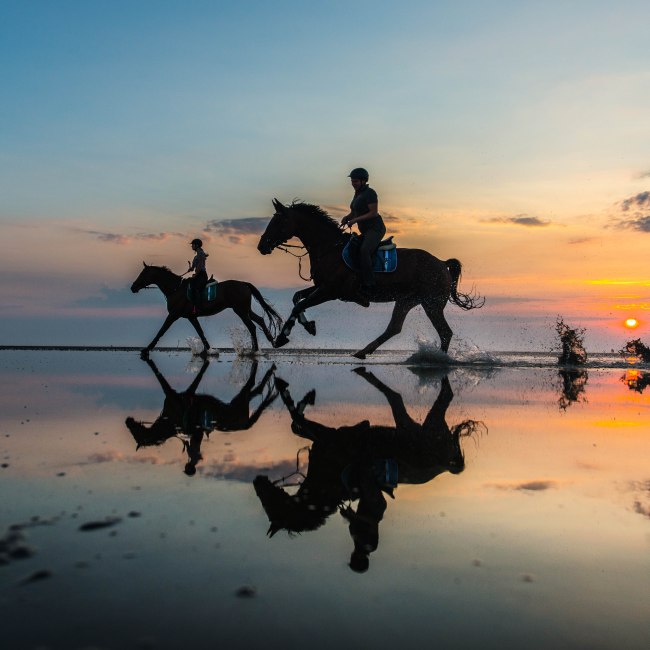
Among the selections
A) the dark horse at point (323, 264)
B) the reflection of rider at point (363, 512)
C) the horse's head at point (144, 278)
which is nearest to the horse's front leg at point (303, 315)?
the dark horse at point (323, 264)

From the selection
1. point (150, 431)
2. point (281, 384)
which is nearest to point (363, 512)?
point (150, 431)

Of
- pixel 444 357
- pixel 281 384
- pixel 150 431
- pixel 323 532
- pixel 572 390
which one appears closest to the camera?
pixel 323 532

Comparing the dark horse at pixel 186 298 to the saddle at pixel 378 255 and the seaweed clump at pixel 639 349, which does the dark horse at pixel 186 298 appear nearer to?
the saddle at pixel 378 255

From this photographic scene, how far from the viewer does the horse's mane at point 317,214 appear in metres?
13.1

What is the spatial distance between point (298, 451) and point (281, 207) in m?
9.02

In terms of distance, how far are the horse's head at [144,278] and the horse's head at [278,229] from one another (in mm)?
7566

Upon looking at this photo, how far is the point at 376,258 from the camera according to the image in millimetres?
13148

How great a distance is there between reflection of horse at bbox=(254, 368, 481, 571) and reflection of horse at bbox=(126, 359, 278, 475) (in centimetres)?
59

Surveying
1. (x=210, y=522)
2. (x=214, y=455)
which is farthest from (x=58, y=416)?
(x=210, y=522)

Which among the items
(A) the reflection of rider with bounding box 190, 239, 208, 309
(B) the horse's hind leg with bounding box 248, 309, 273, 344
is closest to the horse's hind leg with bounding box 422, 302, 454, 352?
(B) the horse's hind leg with bounding box 248, 309, 273, 344

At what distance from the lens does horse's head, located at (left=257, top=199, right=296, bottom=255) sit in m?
13.0

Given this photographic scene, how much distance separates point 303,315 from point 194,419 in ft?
22.4

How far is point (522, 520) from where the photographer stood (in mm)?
3020

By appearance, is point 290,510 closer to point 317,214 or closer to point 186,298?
point 317,214
